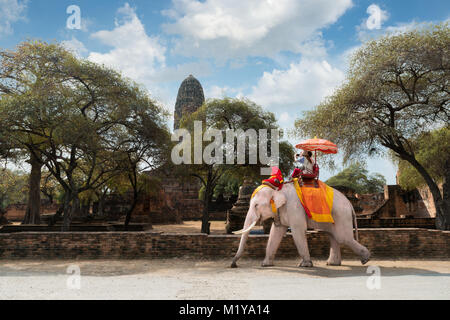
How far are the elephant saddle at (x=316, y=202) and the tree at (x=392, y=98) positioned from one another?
224 inches

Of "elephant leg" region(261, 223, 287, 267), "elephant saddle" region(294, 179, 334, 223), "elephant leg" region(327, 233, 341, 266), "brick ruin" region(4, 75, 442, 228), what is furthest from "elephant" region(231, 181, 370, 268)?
"brick ruin" region(4, 75, 442, 228)

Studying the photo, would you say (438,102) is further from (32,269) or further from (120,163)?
(32,269)

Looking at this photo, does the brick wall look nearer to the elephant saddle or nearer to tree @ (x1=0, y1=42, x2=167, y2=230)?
the elephant saddle

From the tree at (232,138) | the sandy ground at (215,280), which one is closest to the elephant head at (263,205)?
the sandy ground at (215,280)

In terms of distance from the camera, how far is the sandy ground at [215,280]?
192 inches

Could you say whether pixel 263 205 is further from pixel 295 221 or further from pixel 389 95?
pixel 389 95

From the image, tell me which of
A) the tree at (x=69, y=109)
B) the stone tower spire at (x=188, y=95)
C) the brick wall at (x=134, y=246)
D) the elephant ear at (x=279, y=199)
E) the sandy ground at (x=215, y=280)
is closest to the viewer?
the sandy ground at (x=215, y=280)

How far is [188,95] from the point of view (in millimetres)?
48875

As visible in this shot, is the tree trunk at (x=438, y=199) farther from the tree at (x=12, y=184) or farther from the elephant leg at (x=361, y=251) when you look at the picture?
the tree at (x=12, y=184)

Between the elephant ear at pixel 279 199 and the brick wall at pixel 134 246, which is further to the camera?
the brick wall at pixel 134 246

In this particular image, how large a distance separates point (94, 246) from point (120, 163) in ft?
21.8

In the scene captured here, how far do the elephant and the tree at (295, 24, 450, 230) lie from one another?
567cm

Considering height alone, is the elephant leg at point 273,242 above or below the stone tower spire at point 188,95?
below

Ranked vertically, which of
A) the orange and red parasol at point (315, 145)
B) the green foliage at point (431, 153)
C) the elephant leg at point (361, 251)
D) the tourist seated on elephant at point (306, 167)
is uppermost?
the green foliage at point (431, 153)
